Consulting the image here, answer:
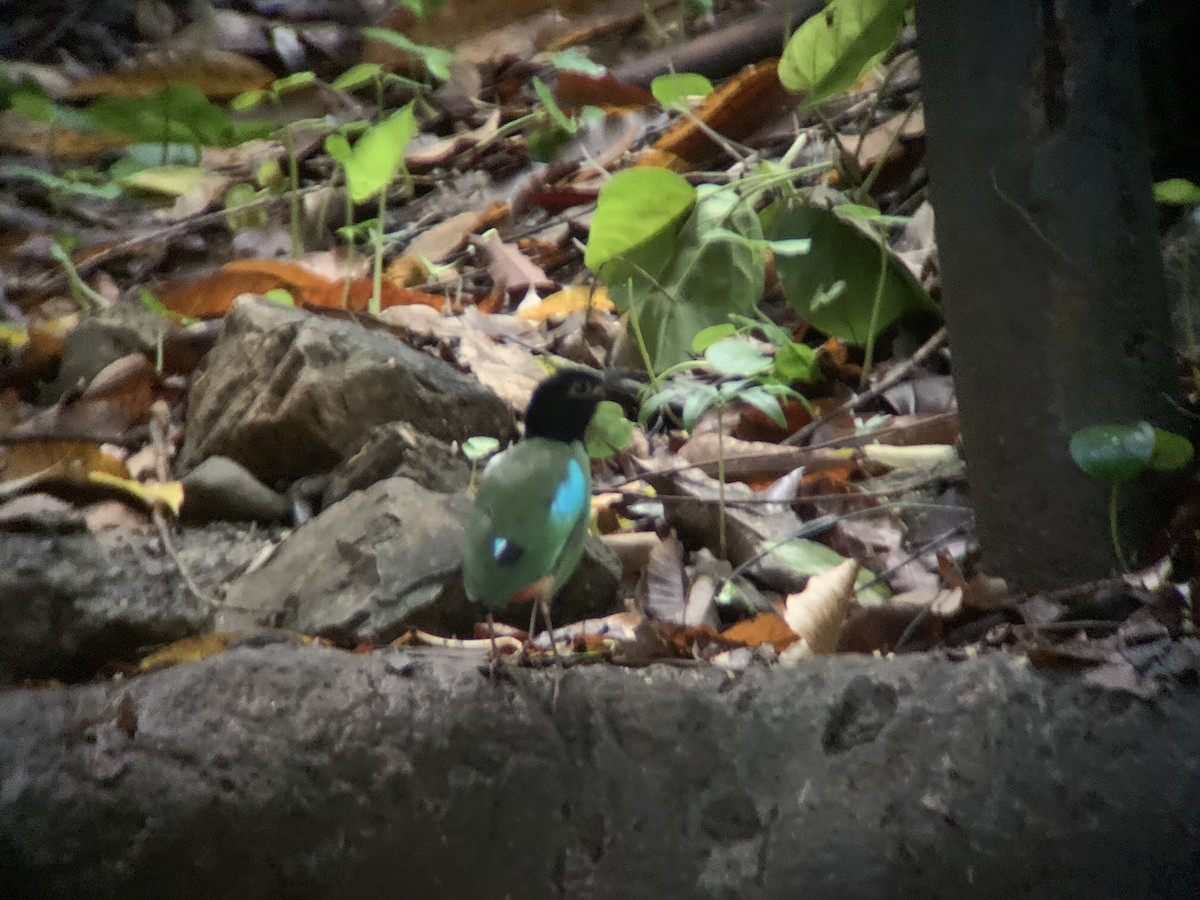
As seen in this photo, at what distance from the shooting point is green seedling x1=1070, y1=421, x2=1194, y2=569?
1.83 m

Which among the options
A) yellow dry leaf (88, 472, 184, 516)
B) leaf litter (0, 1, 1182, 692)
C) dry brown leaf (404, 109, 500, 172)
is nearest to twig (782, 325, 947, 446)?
leaf litter (0, 1, 1182, 692)

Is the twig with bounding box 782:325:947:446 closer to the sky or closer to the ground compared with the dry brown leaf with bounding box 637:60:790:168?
closer to the ground

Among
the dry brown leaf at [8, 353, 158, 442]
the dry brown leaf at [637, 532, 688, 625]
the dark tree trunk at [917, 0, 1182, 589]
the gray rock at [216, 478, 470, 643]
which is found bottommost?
the dry brown leaf at [637, 532, 688, 625]

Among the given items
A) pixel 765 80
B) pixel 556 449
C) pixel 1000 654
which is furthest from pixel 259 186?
pixel 1000 654

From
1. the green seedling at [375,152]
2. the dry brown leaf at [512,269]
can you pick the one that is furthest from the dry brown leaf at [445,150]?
the green seedling at [375,152]

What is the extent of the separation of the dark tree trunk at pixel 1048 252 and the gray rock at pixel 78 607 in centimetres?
150

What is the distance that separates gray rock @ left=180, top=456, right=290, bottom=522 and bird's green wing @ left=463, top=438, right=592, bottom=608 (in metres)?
1.09

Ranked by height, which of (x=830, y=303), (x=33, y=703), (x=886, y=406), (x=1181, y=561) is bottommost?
(x=886, y=406)

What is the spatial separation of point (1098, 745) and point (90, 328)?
3.19 m

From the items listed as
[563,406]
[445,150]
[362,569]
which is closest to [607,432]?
[563,406]

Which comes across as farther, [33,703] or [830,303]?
[830,303]

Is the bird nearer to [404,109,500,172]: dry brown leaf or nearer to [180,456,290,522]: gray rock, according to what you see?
[180,456,290,522]: gray rock

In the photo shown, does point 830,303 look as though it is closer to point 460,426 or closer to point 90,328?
point 460,426

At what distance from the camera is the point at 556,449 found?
2090mm
